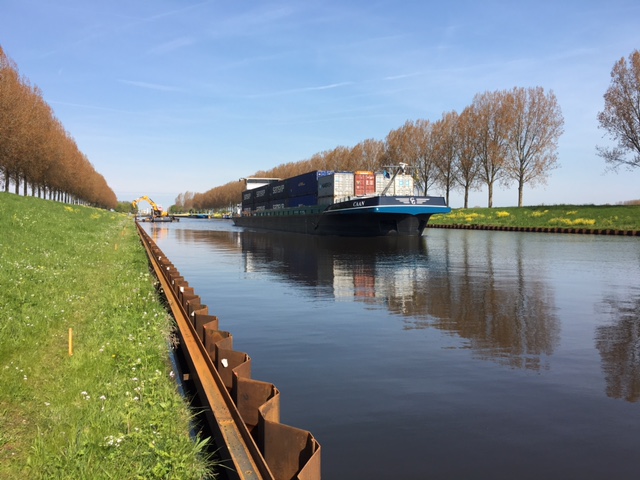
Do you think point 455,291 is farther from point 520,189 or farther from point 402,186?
point 520,189

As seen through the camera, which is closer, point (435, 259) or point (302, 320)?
point (302, 320)

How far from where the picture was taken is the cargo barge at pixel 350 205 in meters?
43.3

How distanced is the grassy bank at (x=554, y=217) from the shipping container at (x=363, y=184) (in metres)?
19.0

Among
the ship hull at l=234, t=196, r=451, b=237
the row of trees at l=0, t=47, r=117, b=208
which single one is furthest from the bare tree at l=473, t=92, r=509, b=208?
the row of trees at l=0, t=47, r=117, b=208

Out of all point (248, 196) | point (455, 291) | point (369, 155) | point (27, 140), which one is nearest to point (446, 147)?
point (369, 155)

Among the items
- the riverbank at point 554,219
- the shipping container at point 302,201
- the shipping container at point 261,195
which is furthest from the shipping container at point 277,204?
the riverbank at point 554,219

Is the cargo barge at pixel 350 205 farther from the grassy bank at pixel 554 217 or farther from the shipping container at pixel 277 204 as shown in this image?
the grassy bank at pixel 554 217

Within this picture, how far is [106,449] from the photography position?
4.44 meters

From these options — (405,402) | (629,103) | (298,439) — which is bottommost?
(405,402)

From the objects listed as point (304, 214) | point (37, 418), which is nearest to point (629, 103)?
point (304, 214)

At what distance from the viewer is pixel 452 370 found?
7.52 m

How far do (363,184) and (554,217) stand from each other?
2338cm

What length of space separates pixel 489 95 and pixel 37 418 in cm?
7424

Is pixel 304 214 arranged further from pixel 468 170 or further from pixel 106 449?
pixel 106 449
